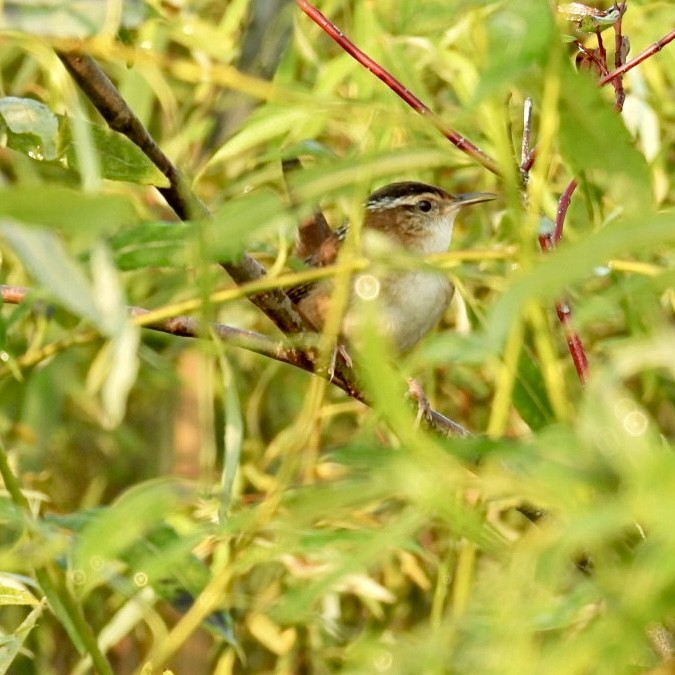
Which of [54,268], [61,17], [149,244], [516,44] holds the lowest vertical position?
[149,244]

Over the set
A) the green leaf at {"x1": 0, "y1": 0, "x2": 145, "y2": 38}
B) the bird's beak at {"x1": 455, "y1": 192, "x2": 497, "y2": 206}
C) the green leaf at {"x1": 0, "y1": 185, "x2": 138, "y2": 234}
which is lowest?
the bird's beak at {"x1": 455, "y1": 192, "x2": 497, "y2": 206}

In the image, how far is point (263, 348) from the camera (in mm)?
2189

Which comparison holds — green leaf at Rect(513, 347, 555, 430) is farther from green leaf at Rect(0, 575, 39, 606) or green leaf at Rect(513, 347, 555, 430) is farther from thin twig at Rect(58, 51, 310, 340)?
green leaf at Rect(0, 575, 39, 606)

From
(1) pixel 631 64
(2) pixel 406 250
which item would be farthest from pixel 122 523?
(2) pixel 406 250

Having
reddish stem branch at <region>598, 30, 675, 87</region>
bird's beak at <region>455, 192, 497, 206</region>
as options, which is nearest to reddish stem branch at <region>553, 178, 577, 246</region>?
reddish stem branch at <region>598, 30, 675, 87</region>

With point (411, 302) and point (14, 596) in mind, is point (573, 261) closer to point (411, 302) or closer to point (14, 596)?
point (14, 596)

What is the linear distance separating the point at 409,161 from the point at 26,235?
0.30 meters

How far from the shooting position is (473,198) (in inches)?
144

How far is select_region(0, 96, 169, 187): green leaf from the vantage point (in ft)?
5.68

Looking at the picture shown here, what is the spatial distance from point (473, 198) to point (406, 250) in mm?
231

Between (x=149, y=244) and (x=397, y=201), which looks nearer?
(x=149, y=244)

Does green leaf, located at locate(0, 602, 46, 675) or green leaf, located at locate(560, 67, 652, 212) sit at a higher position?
green leaf, located at locate(560, 67, 652, 212)

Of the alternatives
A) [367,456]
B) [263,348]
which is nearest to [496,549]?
[367,456]

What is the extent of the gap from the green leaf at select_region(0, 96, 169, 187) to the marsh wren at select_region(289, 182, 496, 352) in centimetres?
137
